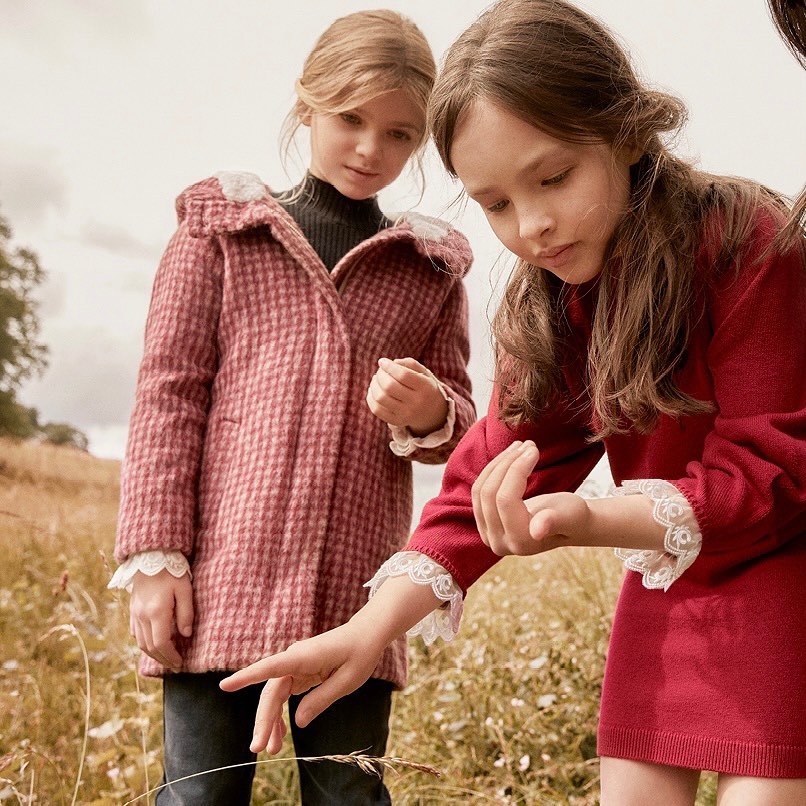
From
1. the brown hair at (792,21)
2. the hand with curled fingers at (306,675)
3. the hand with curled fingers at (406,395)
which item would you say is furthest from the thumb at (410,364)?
the brown hair at (792,21)

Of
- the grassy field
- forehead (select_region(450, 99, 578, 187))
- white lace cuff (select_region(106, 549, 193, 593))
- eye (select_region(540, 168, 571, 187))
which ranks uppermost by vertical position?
forehead (select_region(450, 99, 578, 187))

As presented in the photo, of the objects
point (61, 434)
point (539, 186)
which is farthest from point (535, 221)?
point (61, 434)

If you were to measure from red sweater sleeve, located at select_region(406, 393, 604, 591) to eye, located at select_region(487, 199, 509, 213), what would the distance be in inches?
11.6

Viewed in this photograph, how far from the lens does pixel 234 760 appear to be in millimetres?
1555

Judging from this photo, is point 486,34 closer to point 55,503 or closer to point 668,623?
point 668,623

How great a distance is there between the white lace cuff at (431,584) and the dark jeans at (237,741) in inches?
12.2

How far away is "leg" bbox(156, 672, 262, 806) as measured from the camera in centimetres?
152

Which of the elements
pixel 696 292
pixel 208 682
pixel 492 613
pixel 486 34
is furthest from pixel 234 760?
pixel 492 613

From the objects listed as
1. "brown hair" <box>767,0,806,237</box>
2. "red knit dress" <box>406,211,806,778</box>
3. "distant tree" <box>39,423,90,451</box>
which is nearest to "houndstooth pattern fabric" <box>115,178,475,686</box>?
"red knit dress" <box>406,211,806,778</box>

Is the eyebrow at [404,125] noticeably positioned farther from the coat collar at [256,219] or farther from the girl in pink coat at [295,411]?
the coat collar at [256,219]

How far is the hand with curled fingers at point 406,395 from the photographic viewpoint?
1.53m

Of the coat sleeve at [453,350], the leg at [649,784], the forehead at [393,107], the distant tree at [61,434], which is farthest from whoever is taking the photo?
the distant tree at [61,434]

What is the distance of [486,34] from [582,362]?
46cm

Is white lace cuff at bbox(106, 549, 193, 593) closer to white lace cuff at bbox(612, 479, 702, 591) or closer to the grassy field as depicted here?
the grassy field
